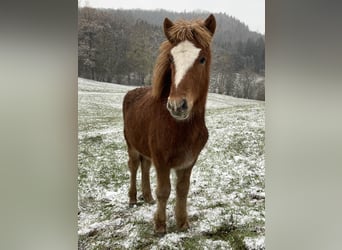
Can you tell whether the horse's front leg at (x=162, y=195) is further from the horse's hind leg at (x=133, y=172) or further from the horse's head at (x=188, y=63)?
the horse's head at (x=188, y=63)

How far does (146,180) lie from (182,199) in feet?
A: 0.68

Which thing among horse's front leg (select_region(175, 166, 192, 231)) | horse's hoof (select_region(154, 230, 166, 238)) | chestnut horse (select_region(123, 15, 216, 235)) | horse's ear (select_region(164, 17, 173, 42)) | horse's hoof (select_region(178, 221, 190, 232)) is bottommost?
horse's hoof (select_region(154, 230, 166, 238))

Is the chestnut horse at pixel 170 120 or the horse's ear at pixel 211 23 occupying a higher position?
the horse's ear at pixel 211 23

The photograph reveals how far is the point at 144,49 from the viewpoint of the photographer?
207 cm

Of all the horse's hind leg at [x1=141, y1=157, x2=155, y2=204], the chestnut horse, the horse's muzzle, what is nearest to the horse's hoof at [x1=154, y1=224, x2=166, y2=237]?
the chestnut horse

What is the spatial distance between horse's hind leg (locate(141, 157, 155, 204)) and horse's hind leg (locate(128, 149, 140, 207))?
0.03 meters

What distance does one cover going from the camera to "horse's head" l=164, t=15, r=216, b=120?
6.45 ft

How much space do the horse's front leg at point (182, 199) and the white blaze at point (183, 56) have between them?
1.56 ft

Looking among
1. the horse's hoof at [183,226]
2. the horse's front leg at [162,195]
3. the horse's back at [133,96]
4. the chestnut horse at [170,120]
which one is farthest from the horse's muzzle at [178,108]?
the horse's hoof at [183,226]

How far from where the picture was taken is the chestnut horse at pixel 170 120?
2.00 meters

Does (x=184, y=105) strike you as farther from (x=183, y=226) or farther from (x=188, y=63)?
(x=183, y=226)

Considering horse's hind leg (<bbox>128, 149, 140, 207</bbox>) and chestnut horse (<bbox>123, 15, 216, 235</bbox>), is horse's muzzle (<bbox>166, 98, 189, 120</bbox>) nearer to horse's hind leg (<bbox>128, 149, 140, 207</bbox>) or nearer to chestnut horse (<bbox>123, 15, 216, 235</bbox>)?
chestnut horse (<bbox>123, 15, 216, 235</bbox>)
